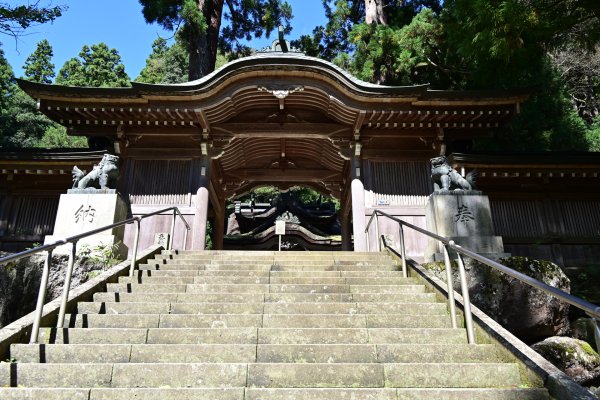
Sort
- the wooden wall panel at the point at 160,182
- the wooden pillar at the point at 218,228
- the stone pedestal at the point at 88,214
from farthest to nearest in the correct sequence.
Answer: the wooden pillar at the point at 218,228
the wooden wall panel at the point at 160,182
the stone pedestal at the point at 88,214

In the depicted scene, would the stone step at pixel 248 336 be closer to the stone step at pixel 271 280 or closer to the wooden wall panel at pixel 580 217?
the stone step at pixel 271 280

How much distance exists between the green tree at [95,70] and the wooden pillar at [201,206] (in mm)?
25592

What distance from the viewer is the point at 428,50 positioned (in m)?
14.3

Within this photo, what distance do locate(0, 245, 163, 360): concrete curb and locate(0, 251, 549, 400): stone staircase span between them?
3.7 inches

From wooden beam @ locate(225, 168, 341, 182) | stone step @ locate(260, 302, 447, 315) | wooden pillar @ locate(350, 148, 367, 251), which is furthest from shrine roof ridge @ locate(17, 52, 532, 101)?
stone step @ locate(260, 302, 447, 315)

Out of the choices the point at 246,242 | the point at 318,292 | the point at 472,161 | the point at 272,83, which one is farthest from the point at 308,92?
the point at 246,242

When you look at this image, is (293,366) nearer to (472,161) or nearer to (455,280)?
(455,280)

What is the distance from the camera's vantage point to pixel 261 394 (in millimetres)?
3000

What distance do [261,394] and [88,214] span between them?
20.5 ft

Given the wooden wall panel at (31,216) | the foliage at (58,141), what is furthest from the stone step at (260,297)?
the foliage at (58,141)

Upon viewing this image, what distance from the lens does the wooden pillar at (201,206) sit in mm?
9555

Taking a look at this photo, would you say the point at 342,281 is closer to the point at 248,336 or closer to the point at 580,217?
the point at 248,336

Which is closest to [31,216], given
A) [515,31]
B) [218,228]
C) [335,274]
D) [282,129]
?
[218,228]

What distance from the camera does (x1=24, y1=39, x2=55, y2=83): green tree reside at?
35594 mm
